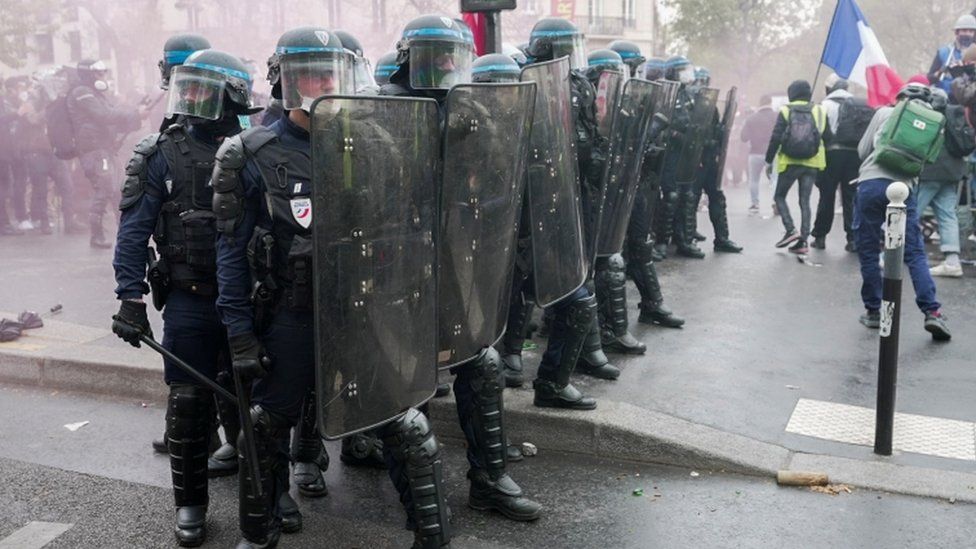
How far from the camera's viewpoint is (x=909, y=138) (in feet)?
22.1

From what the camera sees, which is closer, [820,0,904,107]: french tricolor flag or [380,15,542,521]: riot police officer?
→ [380,15,542,521]: riot police officer

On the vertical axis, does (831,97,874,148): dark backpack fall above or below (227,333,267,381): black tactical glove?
above

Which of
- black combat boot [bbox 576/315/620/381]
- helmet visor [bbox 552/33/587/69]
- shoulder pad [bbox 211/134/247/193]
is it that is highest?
helmet visor [bbox 552/33/587/69]

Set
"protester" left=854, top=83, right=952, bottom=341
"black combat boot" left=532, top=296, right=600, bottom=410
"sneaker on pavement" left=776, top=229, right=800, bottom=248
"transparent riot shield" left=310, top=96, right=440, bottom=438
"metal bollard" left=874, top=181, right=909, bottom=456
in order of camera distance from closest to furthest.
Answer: "transparent riot shield" left=310, top=96, right=440, bottom=438 → "metal bollard" left=874, top=181, right=909, bottom=456 → "black combat boot" left=532, top=296, right=600, bottom=410 → "protester" left=854, top=83, right=952, bottom=341 → "sneaker on pavement" left=776, top=229, right=800, bottom=248

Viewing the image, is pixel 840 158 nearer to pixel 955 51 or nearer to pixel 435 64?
pixel 955 51

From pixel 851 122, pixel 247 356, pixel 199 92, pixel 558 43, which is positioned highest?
pixel 558 43

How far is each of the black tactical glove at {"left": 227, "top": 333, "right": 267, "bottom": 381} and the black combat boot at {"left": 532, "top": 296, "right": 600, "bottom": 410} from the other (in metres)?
1.92

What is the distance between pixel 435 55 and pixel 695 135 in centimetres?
571

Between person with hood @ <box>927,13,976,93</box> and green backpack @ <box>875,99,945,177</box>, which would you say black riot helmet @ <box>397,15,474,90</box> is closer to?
green backpack @ <box>875,99,945,177</box>

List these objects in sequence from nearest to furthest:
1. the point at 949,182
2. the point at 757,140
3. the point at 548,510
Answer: the point at 548,510
the point at 949,182
the point at 757,140

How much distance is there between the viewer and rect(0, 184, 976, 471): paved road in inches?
217

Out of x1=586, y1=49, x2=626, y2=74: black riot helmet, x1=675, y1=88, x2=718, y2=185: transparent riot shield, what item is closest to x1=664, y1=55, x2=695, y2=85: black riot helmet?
x1=675, y1=88, x2=718, y2=185: transparent riot shield

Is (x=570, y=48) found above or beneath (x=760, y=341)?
above

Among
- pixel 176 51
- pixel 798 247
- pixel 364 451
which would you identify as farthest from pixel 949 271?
pixel 176 51
